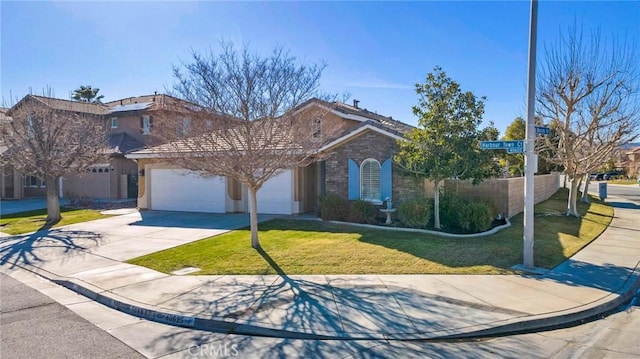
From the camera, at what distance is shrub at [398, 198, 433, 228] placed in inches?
507

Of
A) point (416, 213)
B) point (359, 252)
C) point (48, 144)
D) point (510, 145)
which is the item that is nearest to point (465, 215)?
point (416, 213)

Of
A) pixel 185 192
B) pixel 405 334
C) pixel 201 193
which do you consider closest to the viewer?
pixel 405 334

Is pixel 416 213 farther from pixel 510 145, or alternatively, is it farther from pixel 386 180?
pixel 510 145

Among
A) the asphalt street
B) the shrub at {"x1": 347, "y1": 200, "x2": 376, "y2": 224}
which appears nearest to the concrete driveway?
the asphalt street

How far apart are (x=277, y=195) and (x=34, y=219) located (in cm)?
1149

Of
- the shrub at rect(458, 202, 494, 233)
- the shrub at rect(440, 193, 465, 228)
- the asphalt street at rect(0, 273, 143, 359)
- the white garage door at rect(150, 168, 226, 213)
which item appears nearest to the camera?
the asphalt street at rect(0, 273, 143, 359)

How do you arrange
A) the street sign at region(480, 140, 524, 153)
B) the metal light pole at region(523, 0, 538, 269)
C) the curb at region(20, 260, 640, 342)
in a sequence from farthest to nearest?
the street sign at region(480, 140, 524, 153), the metal light pole at region(523, 0, 538, 269), the curb at region(20, 260, 640, 342)

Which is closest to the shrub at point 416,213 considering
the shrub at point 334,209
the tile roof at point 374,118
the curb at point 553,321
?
the shrub at point 334,209

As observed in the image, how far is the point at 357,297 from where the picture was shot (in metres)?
6.64

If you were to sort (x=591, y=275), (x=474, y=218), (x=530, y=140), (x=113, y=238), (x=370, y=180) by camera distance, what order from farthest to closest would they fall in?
(x=370, y=180)
(x=113, y=238)
(x=474, y=218)
(x=530, y=140)
(x=591, y=275)

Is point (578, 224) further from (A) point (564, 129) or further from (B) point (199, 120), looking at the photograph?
(B) point (199, 120)

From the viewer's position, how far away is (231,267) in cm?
869

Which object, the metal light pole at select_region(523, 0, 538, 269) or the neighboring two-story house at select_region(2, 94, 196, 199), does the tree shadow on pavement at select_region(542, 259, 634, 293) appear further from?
the neighboring two-story house at select_region(2, 94, 196, 199)

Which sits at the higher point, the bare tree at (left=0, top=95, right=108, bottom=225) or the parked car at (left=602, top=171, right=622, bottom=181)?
the bare tree at (left=0, top=95, right=108, bottom=225)
